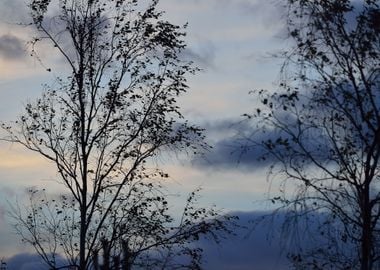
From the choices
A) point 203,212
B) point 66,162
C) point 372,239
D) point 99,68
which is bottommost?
point 372,239

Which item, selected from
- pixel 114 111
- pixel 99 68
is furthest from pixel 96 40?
pixel 114 111

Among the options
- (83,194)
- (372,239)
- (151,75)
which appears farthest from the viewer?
(151,75)

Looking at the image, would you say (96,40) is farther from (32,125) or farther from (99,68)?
(32,125)

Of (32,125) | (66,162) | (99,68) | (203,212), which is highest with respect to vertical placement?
(99,68)

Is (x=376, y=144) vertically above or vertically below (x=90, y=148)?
below

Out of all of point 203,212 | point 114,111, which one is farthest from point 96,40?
point 203,212

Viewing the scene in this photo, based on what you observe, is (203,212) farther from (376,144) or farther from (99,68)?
(376,144)

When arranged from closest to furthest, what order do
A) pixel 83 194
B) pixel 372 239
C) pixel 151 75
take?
pixel 372 239, pixel 83 194, pixel 151 75

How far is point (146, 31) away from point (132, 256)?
713 cm

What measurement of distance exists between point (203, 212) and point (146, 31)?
239 inches

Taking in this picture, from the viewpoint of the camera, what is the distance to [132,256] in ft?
71.2

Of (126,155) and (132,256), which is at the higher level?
(126,155)

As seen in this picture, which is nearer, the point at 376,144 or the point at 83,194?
the point at 376,144

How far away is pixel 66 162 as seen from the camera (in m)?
22.0
